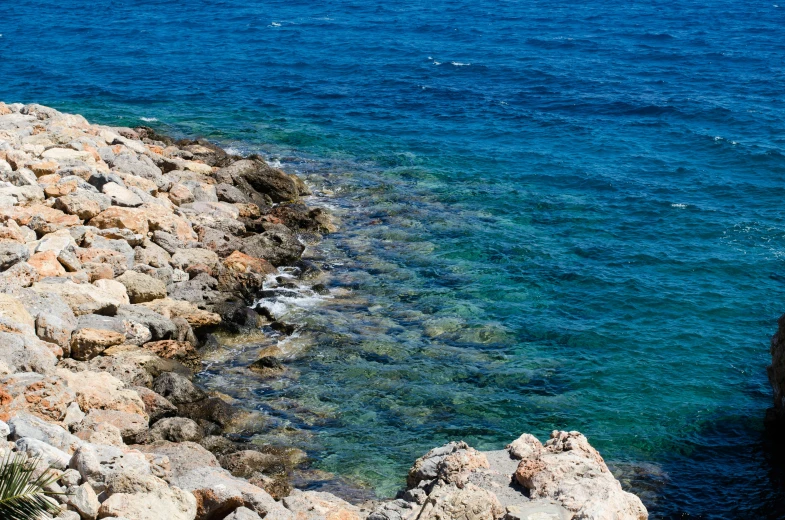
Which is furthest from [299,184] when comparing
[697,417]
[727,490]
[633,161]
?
[727,490]

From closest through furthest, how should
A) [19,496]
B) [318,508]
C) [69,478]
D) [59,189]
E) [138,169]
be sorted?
1. [19,496]
2. [69,478]
3. [318,508]
4. [59,189]
5. [138,169]

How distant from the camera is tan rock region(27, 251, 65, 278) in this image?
25016mm

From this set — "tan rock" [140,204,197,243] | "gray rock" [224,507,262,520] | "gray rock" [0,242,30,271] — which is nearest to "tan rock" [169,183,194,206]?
"tan rock" [140,204,197,243]

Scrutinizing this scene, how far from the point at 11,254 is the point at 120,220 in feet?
15.6

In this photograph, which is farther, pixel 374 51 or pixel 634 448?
pixel 374 51

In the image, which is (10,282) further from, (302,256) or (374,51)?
(374,51)

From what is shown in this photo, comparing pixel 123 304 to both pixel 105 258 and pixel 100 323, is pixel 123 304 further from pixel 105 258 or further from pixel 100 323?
pixel 105 258

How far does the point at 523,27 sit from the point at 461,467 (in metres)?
62.6

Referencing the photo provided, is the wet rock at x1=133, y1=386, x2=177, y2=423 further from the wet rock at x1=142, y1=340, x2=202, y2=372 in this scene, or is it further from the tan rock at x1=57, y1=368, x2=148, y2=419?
the wet rock at x1=142, y1=340, x2=202, y2=372

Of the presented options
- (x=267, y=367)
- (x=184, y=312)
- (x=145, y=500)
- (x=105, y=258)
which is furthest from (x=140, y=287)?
(x=145, y=500)

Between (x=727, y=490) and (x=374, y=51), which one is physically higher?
(x=374, y=51)

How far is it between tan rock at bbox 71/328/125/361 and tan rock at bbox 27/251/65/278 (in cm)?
283

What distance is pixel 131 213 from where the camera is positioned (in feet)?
96.4

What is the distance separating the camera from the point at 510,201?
39438 millimetres
